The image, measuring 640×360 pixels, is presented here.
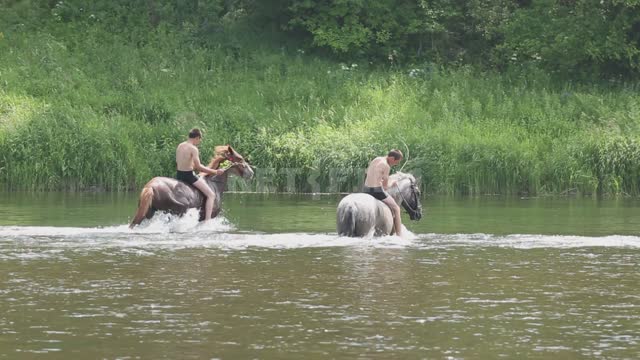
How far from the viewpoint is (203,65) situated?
42656 mm

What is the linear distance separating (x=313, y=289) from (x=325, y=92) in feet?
82.2

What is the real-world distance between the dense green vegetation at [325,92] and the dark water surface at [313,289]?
309 inches

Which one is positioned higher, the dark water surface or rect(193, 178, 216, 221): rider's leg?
rect(193, 178, 216, 221): rider's leg

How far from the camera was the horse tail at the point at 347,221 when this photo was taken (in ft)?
66.9

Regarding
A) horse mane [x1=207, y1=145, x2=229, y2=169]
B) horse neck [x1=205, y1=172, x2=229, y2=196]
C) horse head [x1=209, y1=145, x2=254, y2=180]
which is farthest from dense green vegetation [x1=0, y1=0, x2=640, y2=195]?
horse neck [x1=205, y1=172, x2=229, y2=196]

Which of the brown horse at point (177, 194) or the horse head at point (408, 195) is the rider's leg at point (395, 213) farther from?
the brown horse at point (177, 194)

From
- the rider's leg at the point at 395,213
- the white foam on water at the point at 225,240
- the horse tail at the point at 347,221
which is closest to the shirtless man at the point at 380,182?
the rider's leg at the point at 395,213

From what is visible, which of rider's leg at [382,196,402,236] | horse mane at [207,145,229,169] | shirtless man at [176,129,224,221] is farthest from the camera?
horse mane at [207,145,229,169]

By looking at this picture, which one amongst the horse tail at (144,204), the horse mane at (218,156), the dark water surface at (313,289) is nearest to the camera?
the dark water surface at (313,289)

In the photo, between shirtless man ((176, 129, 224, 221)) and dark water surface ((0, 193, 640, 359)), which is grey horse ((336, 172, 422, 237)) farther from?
shirtless man ((176, 129, 224, 221))

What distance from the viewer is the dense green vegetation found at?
3297cm

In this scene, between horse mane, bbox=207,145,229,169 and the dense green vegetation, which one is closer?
horse mane, bbox=207,145,229,169

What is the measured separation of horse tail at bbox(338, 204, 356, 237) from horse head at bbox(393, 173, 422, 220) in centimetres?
172

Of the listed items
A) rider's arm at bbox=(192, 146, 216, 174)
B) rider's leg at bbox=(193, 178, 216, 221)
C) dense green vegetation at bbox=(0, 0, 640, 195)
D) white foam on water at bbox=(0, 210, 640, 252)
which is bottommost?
white foam on water at bbox=(0, 210, 640, 252)
